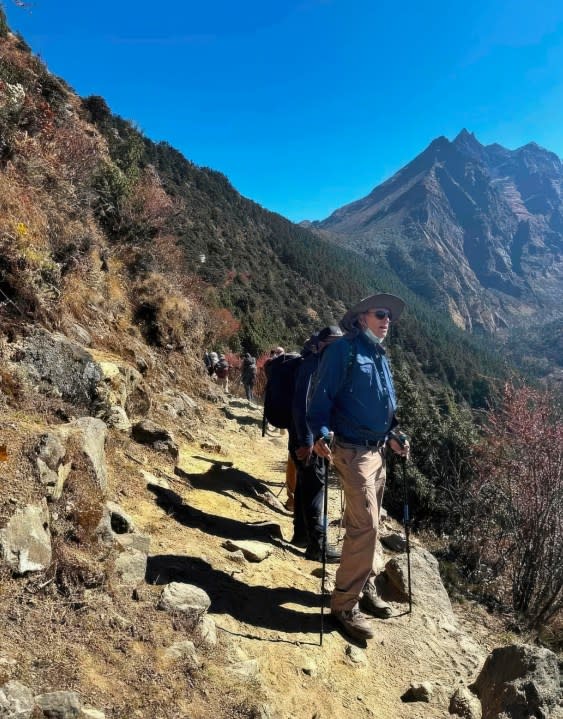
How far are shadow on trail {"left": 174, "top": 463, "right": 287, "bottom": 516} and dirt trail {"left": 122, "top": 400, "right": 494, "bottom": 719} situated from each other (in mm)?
526

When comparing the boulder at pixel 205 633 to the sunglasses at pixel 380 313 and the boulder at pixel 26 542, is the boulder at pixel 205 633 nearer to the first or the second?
the boulder at pixel 26 542

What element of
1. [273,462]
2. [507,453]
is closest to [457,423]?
[507,453]

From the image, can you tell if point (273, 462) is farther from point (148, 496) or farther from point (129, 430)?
point (148, 496)

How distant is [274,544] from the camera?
4.60 meters

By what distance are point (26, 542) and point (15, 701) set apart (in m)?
0.88

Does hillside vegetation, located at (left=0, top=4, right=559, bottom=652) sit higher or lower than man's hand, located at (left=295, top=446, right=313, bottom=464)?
higher

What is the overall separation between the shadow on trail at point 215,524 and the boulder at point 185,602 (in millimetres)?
1560

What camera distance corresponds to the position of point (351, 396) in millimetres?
3275

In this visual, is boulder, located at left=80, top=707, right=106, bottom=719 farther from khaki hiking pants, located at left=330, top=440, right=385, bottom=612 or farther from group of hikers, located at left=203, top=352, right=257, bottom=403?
group of hikers, located at left=203, top=352, right=257, bottom=403

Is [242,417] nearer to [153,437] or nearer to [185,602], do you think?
[153,437]

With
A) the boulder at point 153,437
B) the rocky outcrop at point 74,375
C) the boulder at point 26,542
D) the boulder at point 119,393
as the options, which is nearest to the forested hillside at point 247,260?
the boulder at point 119,393

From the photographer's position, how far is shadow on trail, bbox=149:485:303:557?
14.7 feet

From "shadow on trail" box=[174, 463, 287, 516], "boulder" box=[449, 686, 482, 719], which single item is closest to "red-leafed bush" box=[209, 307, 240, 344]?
"shadow on trail" box=[174, 463, 287, 516]

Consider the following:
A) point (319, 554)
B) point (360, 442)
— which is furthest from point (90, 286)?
point (360, 442)
